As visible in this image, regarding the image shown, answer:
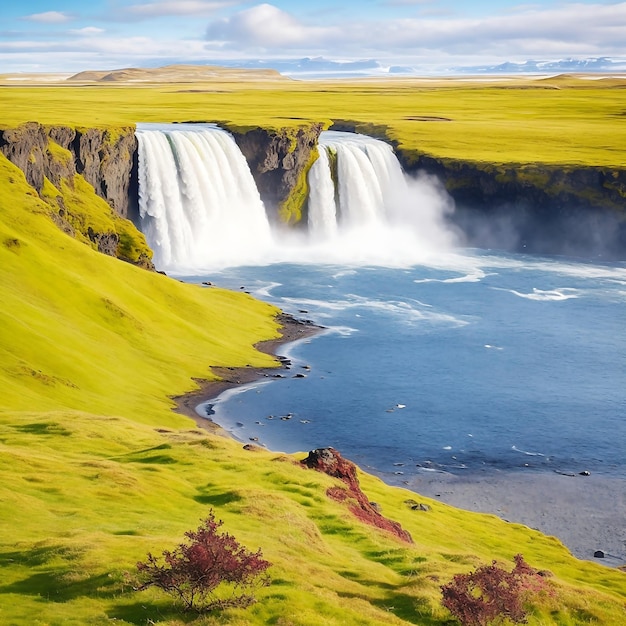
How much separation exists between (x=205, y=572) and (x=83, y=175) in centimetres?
Result: 9649

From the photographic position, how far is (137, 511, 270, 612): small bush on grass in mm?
25812

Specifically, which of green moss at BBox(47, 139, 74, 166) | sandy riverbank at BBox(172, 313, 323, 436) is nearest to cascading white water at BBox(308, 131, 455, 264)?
green moss at BBox(47, 139, 74, 166)

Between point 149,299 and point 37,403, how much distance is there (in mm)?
30963

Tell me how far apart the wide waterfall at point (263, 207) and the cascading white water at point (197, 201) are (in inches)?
5.4

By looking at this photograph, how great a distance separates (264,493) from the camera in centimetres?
4209

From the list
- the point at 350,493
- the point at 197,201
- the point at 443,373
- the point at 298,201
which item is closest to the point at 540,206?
the point at 298,201

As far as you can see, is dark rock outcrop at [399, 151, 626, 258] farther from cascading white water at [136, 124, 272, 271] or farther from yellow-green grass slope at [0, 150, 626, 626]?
yellow-green grass slope at [0, 150, 626, 626]

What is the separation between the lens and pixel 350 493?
153ft

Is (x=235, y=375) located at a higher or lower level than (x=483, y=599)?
lower

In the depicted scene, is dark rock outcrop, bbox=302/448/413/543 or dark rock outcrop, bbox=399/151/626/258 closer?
dark rock outcrop, bbox=302/448/413/543

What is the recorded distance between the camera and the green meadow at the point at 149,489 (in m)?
28.8

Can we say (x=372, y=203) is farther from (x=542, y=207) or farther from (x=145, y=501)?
(x=145, y=501)

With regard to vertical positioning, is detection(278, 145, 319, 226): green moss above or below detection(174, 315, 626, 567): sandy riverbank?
above

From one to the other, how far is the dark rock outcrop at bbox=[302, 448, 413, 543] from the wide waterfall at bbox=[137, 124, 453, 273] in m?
75.7
